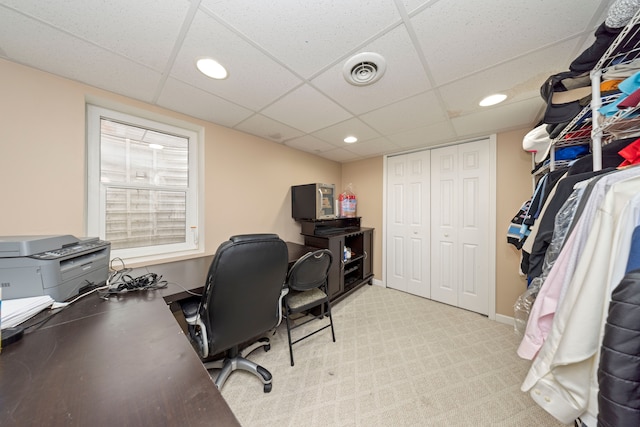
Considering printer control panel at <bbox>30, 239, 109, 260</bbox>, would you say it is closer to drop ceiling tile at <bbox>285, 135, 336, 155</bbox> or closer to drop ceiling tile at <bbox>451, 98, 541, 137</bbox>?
drop ceiling tile at <bbox>285, 135, 336, 155</bbox>

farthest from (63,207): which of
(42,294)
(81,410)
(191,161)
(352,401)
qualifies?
(352,401)

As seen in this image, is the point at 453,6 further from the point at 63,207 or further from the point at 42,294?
the point at 63,207

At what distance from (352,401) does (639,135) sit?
2.11 metres

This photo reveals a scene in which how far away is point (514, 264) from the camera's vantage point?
2.24 metres

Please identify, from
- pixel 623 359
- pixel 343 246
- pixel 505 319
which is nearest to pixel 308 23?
pixel 623 359

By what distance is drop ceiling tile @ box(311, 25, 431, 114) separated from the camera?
1.07 metres

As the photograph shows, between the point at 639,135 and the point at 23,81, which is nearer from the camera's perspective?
the point at 639,135

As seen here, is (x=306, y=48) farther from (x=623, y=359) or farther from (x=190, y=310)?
(x=190, y=310)

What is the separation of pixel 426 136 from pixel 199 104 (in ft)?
7.83

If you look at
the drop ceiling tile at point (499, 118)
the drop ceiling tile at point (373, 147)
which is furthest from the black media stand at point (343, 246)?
the drop ceiling tile at point (499, 118)

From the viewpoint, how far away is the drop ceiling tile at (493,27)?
2.86ft

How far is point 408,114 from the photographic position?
1842 mm

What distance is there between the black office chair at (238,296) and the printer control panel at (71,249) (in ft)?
2.11

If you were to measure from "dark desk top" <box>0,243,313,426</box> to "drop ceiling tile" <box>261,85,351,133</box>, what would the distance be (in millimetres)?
1613
